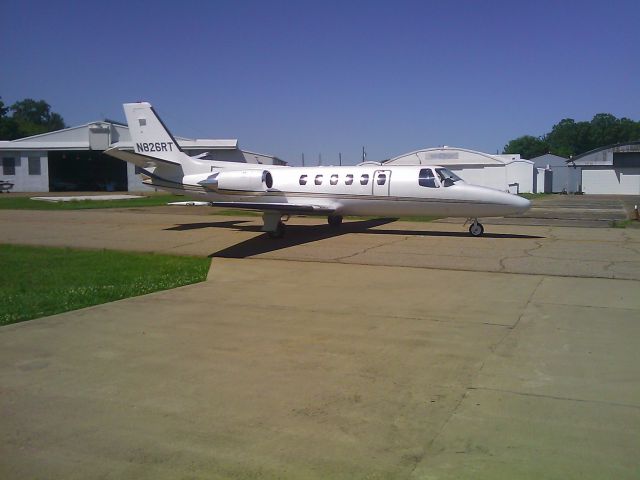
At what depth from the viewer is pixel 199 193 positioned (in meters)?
22.6

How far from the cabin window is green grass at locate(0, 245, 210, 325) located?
7974mm

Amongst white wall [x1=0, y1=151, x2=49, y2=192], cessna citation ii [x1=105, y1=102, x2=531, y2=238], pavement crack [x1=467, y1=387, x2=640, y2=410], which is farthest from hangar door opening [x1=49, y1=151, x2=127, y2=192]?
pavement crack [x1=467, y1=387, x2=640, y2=410]

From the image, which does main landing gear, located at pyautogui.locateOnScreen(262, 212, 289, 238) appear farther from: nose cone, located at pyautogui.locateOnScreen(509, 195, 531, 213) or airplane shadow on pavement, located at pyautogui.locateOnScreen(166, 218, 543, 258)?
nose cone, located at pyautogui.locateOnScreen(509, 195, 531, 213)

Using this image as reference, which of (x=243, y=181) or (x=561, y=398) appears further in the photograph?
(x=243, y=181)

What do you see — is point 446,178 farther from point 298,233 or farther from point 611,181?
point 611,181

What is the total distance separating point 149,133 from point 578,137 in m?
146

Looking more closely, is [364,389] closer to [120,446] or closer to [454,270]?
[120,446]

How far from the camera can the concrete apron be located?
4.10 m

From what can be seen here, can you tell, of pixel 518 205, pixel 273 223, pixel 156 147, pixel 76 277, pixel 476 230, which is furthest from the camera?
pixel 156 147

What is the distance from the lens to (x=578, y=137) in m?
148

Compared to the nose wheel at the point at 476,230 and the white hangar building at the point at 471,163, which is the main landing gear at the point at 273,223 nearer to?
the nose wheel at the point at 476,230

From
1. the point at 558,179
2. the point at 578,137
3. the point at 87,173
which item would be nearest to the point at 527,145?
the point at 578,137

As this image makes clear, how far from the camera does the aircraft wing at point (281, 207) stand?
1750cm

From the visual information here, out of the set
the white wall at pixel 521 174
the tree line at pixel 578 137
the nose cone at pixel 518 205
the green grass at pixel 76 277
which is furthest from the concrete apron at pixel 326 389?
the tree line at pixel 578 137
